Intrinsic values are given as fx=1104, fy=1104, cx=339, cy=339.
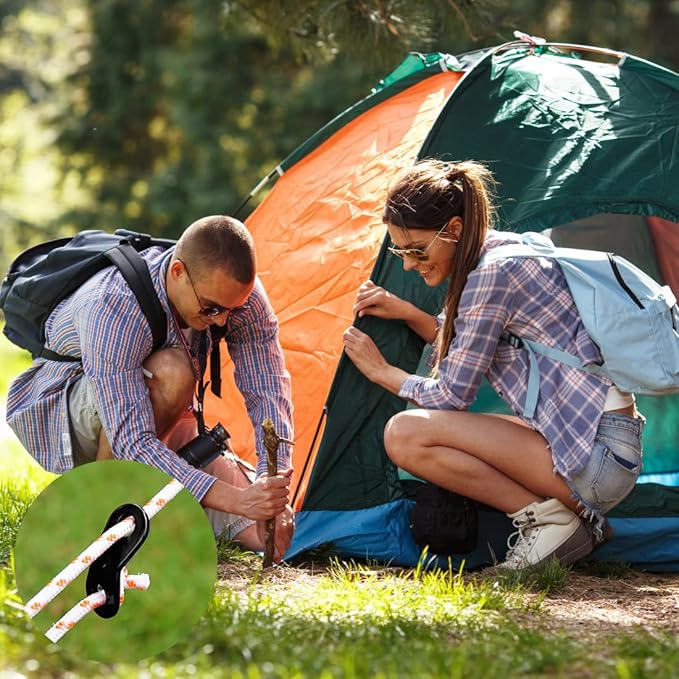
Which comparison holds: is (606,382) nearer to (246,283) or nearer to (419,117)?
(246,283)

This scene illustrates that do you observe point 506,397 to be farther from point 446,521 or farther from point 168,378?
point 168,378

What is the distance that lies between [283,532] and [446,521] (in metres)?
0.53

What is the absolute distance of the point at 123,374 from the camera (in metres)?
3.38

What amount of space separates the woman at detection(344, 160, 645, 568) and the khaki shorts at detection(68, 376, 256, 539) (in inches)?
24.5

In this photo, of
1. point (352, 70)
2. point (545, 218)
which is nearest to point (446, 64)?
point (545, 218)

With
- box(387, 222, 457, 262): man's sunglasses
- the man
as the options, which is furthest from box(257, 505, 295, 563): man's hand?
box(387, 222, 457, 262): man's sunglasses

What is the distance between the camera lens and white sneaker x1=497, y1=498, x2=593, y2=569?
3465 mm

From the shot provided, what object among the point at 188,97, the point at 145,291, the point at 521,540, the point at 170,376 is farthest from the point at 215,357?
the point at 188,97

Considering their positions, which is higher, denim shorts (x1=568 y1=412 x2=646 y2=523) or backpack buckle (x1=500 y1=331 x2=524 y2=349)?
backpack buckle (x1=500 y1=331 x2=524 y2=349)

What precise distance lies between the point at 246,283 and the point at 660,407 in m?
2.09

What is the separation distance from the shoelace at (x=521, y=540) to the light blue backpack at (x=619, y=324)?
0.34 metres

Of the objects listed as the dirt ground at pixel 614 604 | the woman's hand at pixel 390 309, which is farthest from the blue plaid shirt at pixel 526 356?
the dirt ground at pixel 614 604

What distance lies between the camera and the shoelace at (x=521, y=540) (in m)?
3.48

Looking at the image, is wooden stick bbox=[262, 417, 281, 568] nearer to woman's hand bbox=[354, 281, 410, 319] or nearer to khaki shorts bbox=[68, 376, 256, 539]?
khaki shorts bbox=[68, 376, 256, 539]
